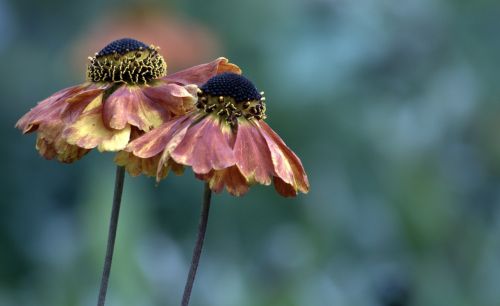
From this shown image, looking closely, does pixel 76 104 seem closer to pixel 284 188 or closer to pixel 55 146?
pixel 55 146

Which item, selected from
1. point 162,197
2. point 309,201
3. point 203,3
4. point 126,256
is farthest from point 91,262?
point 203,3

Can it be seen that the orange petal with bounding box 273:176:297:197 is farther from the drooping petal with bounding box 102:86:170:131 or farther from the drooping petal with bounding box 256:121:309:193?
the drooping petal with bounding box 102:86:170:131

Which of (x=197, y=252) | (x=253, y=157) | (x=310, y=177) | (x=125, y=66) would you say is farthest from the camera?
(x=310, y=177)

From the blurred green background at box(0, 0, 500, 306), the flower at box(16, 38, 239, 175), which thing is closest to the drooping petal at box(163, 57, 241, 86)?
the flower at box(16, 38, 239, 175)

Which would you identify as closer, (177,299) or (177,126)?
(177,126)

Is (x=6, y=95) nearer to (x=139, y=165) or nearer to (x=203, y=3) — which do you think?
(x=203, y=3)

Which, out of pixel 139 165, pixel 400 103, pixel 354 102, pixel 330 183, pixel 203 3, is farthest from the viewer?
pixel 203 3

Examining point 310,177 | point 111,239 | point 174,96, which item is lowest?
point 310,177

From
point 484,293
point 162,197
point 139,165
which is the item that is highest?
point 139,165

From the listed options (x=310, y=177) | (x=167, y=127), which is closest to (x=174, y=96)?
(x=167, y=127)
